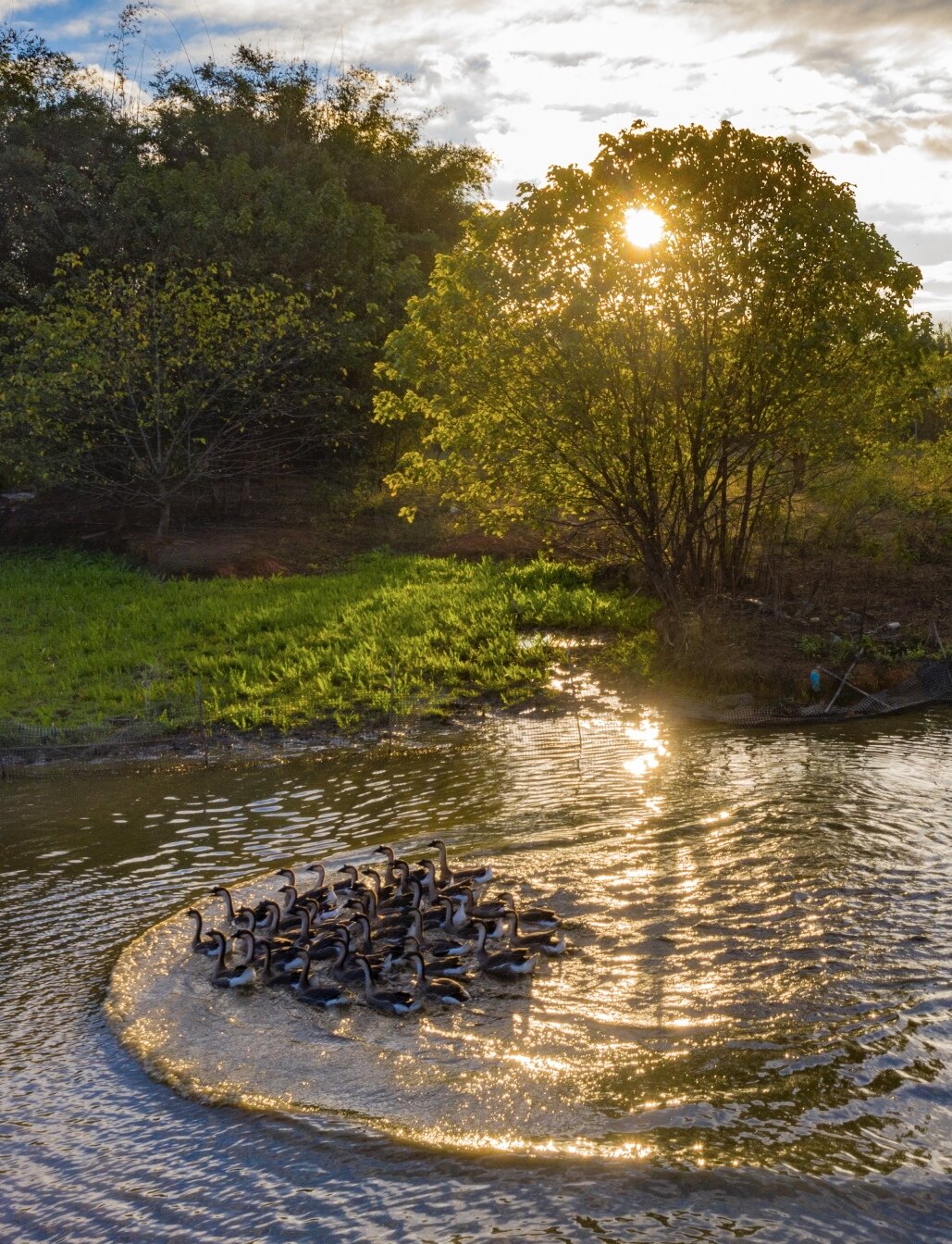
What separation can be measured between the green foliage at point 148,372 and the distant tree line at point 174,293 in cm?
9

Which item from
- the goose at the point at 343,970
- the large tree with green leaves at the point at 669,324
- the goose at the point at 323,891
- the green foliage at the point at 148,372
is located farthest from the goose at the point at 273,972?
the green foliage at the point at 148,372

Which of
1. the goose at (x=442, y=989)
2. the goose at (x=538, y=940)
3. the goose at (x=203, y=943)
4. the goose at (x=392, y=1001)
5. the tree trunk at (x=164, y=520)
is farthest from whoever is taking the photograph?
the tree trunk at (x=164, y=520)

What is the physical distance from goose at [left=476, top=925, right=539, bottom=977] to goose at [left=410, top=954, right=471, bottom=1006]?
0.39 m

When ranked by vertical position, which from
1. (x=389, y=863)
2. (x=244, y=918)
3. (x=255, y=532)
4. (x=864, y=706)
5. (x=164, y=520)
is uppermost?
(x=164, y=520)

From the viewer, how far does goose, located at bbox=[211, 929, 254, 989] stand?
36.3ft

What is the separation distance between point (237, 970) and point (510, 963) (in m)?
2.64

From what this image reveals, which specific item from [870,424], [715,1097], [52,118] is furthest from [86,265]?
[715,1097]

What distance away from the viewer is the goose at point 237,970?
36.3 feet

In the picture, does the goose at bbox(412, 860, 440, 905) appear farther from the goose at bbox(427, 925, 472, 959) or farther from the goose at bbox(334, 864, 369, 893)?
the goose at bbox(427, 925, 472, 959)

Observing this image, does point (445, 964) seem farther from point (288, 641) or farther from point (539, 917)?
point (288, 641)

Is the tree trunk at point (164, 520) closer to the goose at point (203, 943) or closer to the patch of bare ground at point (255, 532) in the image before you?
the patch of bare ground at point (255, 532)

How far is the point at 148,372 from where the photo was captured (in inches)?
1323

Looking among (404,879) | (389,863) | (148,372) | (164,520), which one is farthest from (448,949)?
(164,520)

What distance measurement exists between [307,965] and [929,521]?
23.3 m
